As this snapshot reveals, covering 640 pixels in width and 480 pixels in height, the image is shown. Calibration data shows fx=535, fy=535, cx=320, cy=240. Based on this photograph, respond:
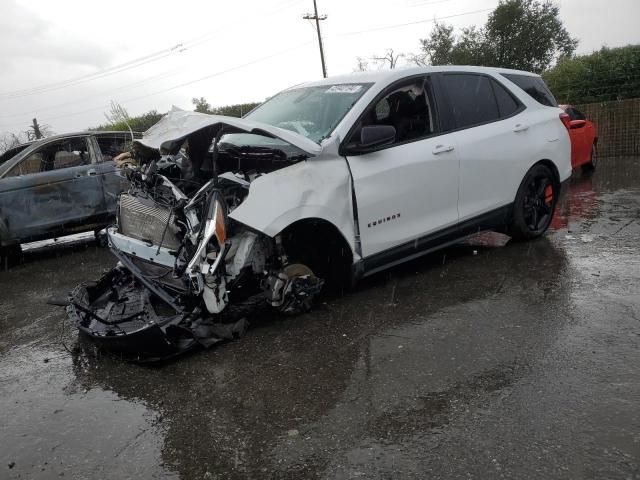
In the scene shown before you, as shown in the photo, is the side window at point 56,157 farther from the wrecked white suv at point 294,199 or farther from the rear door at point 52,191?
the wrecked white suv at point 294,199

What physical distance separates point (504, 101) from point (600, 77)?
12074 millimetres

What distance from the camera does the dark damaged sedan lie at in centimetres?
758

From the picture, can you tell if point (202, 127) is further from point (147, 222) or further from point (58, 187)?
point (58, 187)

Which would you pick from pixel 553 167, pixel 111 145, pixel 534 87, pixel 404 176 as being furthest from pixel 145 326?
pixel 111 145

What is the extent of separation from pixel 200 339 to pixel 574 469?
7.81 feet

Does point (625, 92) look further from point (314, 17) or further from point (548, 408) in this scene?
point (314, 17)

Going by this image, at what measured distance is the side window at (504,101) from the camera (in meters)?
5.38

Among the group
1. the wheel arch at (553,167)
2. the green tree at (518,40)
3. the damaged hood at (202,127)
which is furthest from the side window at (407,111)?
the green tree at (518,40)

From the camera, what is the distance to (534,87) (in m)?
5.91

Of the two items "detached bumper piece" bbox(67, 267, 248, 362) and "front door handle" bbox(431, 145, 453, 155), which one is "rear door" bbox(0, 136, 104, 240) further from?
"front door handle" bbox(431, 145, 453, 155)

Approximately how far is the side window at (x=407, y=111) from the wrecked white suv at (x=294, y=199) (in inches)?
0.5

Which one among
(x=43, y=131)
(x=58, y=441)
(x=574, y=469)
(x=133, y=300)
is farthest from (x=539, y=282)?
(x=43, y=131)

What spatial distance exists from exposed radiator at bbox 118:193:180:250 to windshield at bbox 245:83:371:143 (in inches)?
50.7

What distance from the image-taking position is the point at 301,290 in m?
3.95
